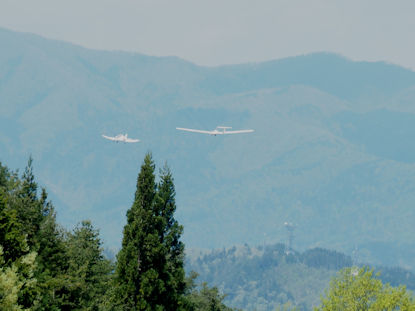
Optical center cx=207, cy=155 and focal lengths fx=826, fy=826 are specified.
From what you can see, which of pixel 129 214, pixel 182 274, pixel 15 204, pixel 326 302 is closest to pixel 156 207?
pixel 129 214

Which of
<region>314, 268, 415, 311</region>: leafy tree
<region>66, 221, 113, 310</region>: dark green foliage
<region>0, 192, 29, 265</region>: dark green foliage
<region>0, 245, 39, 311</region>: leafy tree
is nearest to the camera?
<region>0, 245, 39, 311</region>: leafy tree

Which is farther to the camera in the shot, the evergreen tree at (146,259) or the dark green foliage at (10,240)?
the evergreen tree at (146,259)

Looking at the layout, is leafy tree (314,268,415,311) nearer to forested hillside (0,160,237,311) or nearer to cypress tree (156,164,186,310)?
forested hillside (0,160,237,311)

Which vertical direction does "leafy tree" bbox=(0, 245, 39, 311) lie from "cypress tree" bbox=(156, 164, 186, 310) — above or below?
below

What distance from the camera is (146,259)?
179 ft

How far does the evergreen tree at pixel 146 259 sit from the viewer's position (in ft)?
176

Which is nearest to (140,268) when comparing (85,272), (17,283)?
(85,272)

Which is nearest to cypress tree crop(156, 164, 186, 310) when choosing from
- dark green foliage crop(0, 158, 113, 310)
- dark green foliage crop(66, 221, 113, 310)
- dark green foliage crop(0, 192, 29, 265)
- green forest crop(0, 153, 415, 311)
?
green forest crop(0, 153, 415, 311)

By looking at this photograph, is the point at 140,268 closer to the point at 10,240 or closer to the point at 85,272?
the point at 85,272

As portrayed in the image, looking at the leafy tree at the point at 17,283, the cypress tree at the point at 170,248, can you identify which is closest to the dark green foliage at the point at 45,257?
→ the leafy tree at the point at 17,283

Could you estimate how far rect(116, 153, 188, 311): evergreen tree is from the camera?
53594mm

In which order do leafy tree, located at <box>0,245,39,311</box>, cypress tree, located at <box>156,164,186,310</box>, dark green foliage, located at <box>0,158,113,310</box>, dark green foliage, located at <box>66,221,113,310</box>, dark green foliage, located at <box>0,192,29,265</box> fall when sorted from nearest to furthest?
leafy tree, located at <box>0,245,39,311</box> < dark green foliage, located at <box>0,192,29,265</box> < dark green foliage, located at <box>0,158,113,310</box> < cypress tree, located at <box>156,164,186,310</box> < dark green foliage, located at <box>66,221,113,310</box>

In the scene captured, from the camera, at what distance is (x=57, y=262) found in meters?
58.4

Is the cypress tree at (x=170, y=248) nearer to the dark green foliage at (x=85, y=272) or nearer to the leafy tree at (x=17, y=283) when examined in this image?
the dark green foliage at (x=85, y=272)
